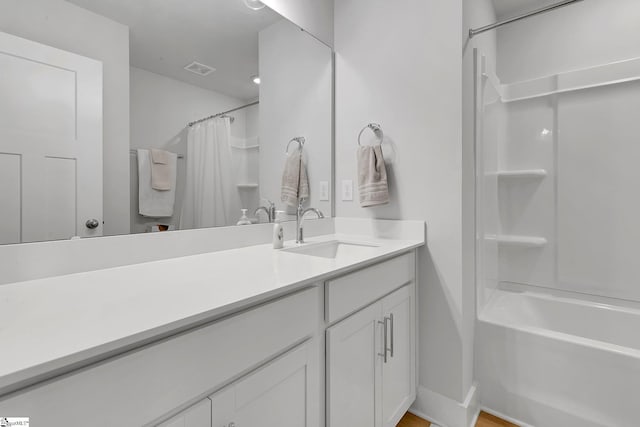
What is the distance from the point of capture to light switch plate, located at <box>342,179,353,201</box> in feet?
6.24

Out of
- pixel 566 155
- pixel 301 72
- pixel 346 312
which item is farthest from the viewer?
pixel 566 155

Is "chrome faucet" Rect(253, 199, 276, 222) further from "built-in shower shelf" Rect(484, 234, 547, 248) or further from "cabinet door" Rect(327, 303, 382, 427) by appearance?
"built-in shower shelf" Rect(484, 234, 547, 248)

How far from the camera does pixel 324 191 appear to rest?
1.93 meters

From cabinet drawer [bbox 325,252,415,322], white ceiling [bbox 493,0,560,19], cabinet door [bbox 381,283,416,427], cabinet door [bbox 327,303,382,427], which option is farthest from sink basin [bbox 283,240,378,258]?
white ceiling [bbox 493,0,560,19]

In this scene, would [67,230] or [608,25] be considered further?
[608,25]

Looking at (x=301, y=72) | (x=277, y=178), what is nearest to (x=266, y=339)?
(x=277, y=178)

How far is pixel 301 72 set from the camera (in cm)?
182

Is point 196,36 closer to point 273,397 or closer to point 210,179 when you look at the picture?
point 210,179

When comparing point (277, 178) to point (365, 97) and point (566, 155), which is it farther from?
point (566, 155)

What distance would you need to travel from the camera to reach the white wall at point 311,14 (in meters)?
1.64

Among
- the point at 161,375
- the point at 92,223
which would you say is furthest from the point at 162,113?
the point at 161,375

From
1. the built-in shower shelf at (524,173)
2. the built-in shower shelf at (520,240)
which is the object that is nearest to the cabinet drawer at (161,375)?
the built-in shower shelf at (520,240)

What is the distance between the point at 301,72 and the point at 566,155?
1879 millimetres

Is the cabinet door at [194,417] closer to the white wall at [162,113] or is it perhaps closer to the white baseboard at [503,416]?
the white wall at [162,113]
